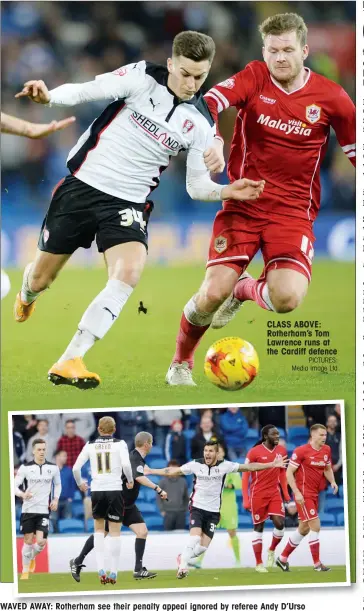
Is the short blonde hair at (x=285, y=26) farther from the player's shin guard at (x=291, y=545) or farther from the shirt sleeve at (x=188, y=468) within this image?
the player's shin guard at (x=291, y=545)

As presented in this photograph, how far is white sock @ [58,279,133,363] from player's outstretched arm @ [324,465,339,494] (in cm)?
170

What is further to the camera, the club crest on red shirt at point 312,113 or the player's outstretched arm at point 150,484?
the club crest on red shirt at point 312,113

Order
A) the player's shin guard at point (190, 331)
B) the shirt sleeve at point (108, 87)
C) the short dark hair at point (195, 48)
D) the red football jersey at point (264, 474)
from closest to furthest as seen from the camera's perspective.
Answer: the shirt sleeve at point (108, 87), the short dark hair at point (195, 48), the red football jersey at point (264, 474), the player's shin guard at point (190, 331)

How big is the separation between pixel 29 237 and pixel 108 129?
110 centimetres

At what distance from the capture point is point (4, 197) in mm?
5816

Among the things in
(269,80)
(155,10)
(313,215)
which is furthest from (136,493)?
(155,10)

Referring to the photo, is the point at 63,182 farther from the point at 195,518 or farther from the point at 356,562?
the point at 356,562

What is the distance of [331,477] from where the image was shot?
5477 mm

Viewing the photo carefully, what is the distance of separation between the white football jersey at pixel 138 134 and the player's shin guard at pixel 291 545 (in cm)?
235

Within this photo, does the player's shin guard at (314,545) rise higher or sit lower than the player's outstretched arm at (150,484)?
lower

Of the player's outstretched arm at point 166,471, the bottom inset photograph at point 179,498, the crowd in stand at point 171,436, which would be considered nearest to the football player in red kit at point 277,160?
the crowd in stand at point 171,436

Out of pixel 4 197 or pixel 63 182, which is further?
pixel 4 197

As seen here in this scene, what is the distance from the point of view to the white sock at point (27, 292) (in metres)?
5.61

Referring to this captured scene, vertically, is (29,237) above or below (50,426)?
above
